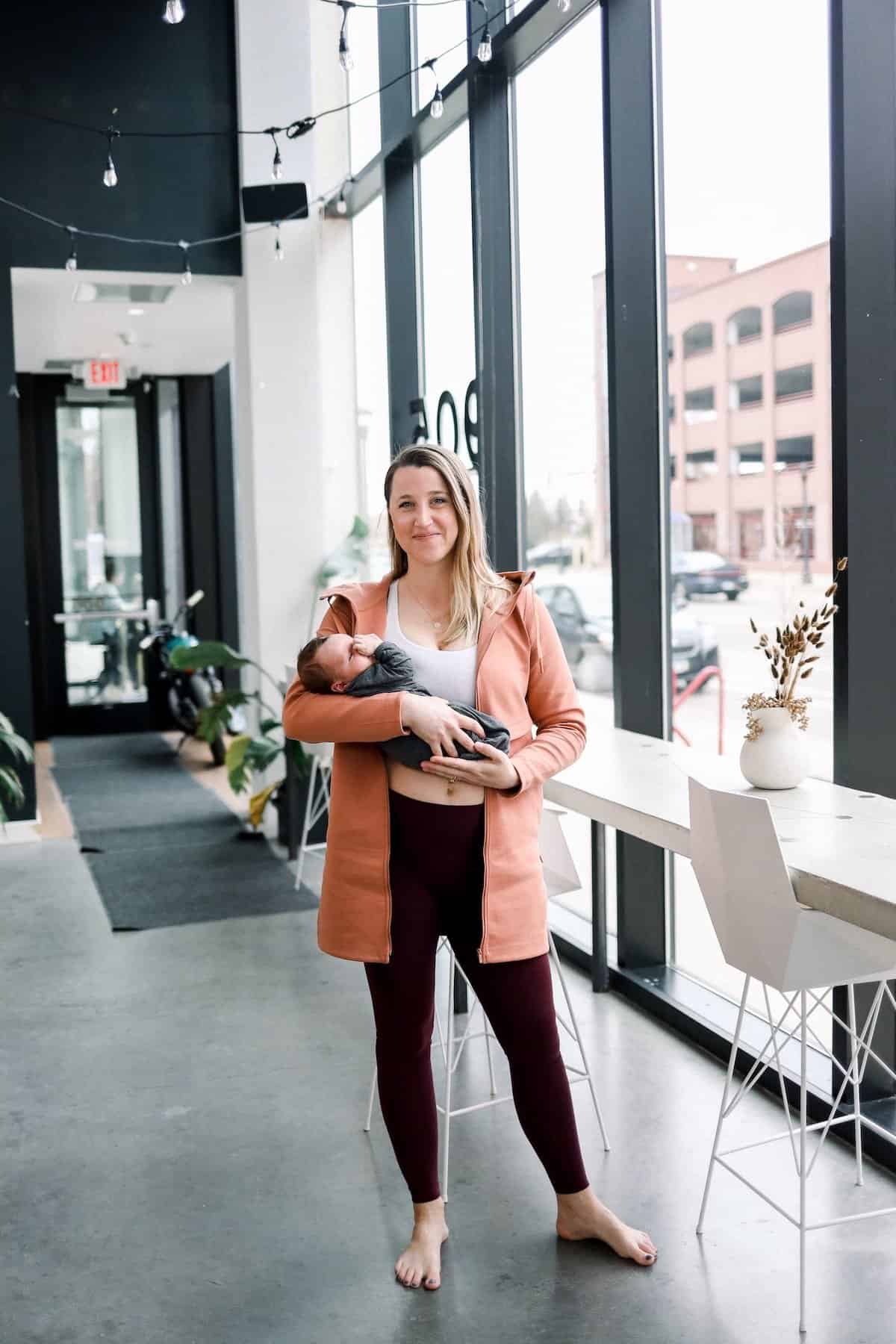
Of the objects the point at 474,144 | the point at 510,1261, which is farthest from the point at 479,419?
the point at 510,1261

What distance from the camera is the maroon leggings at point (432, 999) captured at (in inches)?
101

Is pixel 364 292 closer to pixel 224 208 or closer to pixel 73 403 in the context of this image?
pixel 224 208

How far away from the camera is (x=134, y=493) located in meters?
10.2

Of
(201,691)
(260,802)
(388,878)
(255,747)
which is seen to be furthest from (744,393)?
(201,691)

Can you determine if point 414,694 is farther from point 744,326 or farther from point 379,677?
point 744,326

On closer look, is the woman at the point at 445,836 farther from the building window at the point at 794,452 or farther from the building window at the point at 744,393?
the building window at the point at 744,393

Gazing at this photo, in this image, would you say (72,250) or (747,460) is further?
(72,250)

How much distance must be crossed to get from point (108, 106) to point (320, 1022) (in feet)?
15.4

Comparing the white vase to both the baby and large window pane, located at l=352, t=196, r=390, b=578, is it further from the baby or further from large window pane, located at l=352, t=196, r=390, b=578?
large window pane, located at l=352, t=196, r=390, b=578

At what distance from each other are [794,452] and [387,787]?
1460mm

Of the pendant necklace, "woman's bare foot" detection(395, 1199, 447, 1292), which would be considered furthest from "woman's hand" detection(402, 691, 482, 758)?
"woman's bare foot" detection(395, 1199, 447, 1292)

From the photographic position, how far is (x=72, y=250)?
6.44 m

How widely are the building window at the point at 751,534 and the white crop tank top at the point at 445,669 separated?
1.19 meters

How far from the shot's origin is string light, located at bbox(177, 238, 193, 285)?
6.06 m
